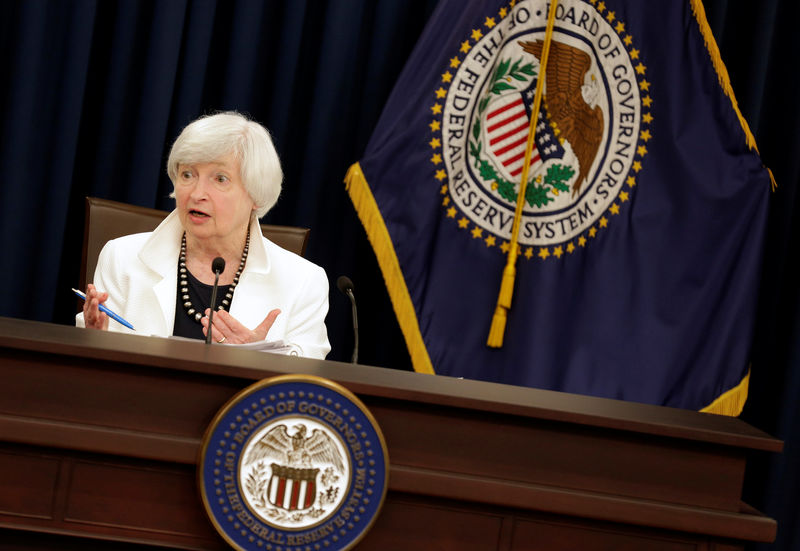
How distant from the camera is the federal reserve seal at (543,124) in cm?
300

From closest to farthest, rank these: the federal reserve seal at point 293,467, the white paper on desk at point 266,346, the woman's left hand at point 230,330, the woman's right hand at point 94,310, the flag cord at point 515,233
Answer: the federal reserve seal at point 293,467 < the white paper on desk at point 266,346 < the woman's right hand at point 94,310 < the woman's left hand at point 230,330 < the flag cord at point 515,233

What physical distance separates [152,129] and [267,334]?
1.15m

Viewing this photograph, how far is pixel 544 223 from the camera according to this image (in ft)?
9.93

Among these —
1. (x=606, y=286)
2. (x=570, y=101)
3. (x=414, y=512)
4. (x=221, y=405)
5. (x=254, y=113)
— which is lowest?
(x=414, y=512)

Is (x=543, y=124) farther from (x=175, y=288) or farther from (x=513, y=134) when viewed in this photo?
(x=175, y=288)

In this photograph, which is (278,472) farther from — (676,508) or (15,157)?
(15,157)

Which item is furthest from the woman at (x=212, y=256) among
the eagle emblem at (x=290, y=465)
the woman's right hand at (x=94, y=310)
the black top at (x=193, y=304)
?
the eagle emblem at (x=290, y=465)

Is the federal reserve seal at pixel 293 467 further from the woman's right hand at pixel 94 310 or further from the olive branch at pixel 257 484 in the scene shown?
the woman's right hand at pixel 94 310

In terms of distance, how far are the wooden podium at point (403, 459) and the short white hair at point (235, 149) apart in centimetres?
102

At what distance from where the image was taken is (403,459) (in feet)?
4.23

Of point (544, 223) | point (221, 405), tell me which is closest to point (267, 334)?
point (221, 405)

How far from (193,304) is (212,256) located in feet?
0.54

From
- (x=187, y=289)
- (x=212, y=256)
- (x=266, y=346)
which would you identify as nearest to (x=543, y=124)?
(x=212, y=256)

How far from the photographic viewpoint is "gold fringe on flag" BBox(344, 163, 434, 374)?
9.87 feet
